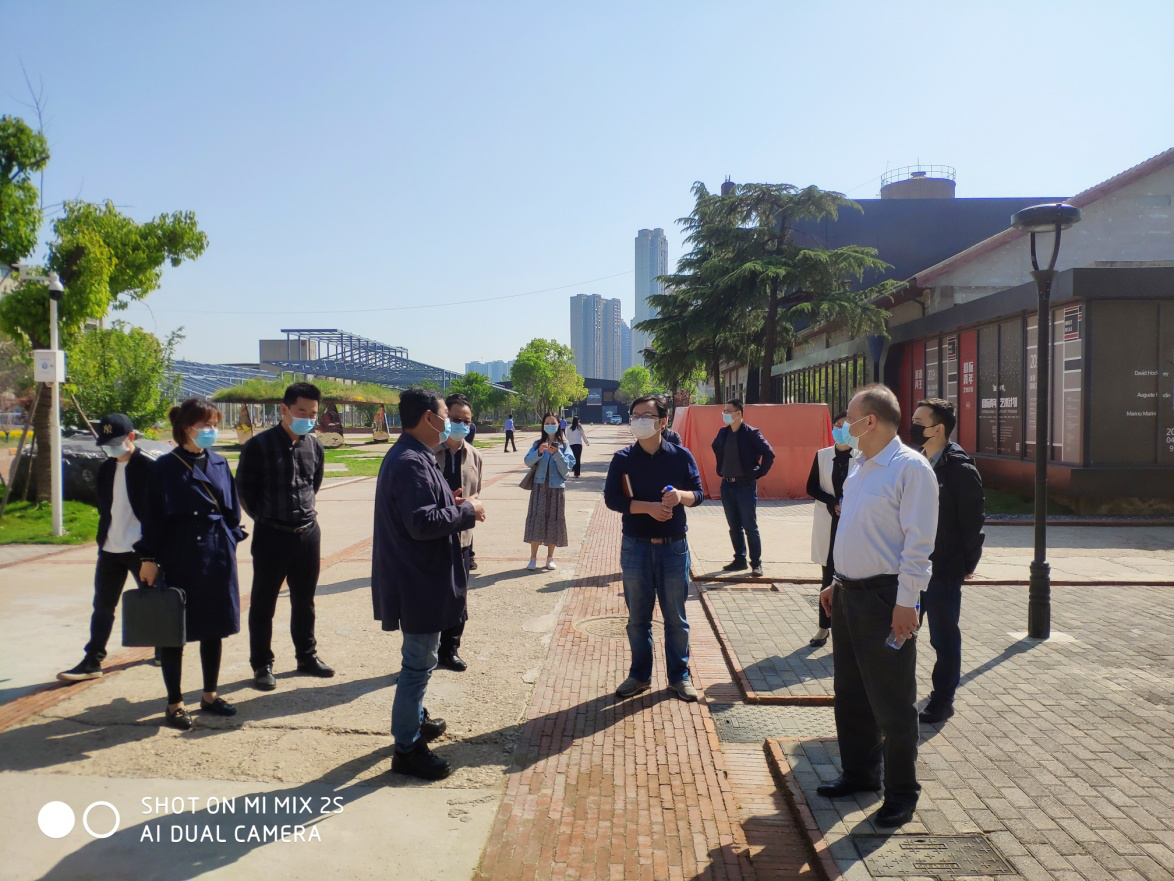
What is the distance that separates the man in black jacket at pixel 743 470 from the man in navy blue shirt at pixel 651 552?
3.67 meters

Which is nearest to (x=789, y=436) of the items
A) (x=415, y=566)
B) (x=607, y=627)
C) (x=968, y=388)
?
(x=968, y=388)

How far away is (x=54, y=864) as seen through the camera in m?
3.20

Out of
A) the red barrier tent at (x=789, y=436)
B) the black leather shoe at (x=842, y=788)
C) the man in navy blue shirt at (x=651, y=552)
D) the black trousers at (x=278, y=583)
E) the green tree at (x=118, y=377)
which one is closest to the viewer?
the black leather shoe at (x=842, y=788)

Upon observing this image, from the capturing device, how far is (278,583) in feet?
17.9

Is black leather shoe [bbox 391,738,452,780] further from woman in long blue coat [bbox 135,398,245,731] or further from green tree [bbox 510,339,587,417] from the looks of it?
green tree [bbox 510,339,587,417]

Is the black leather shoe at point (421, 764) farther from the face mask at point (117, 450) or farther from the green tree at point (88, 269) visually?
the green tree at point (88, 269)

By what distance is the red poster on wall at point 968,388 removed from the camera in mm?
17594

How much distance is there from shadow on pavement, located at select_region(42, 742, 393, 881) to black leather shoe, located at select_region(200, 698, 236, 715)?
3.57 ft

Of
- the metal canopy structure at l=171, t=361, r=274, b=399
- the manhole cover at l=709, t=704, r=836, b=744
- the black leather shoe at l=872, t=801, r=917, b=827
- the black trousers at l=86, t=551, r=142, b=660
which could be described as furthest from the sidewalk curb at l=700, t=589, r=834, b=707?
the metal canopy structure at l=171, t=361, r=274, b=399

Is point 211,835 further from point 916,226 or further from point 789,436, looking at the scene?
point 916,226

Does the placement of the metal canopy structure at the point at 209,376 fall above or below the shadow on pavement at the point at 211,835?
above

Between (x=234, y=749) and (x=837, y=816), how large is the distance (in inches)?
118

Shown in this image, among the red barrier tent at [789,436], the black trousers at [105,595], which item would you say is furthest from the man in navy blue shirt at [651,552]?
the red barrier tent at [789,436]

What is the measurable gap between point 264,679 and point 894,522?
3.99 meters
